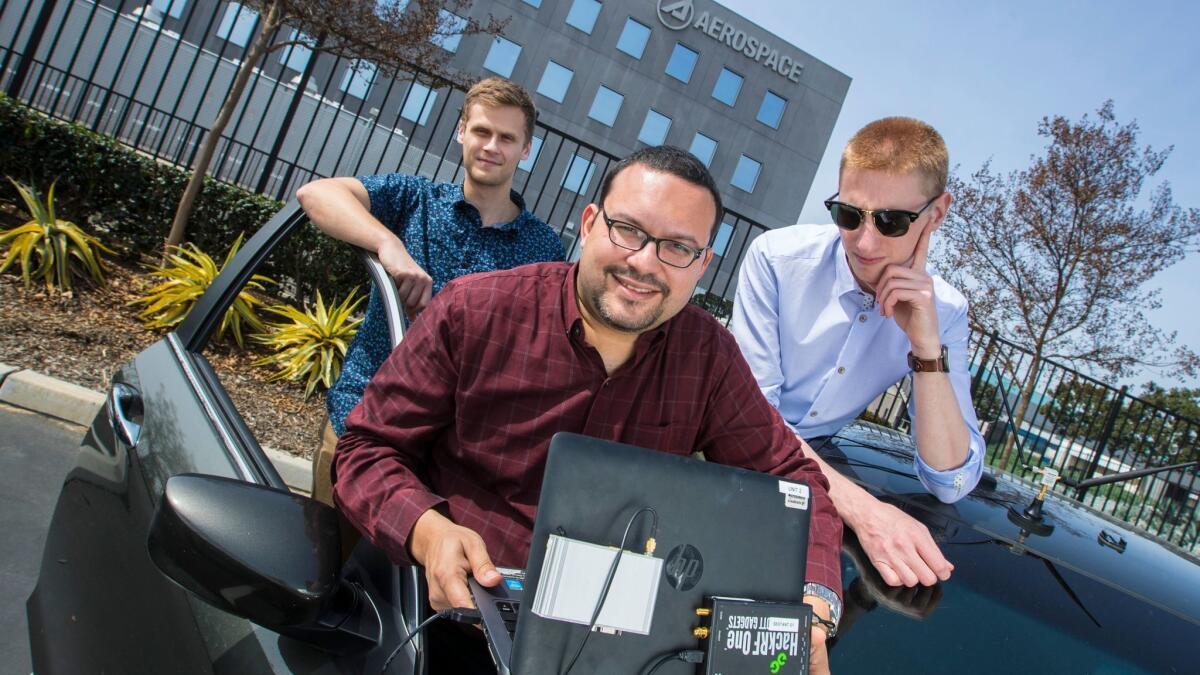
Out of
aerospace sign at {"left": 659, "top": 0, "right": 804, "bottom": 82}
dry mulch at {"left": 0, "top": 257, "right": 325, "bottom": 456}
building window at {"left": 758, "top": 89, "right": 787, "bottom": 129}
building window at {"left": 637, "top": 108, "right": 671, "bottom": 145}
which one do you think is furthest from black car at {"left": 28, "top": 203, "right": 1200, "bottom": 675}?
building window at {"left": 758, "top": 89, "right": 787, "bottom": 129}

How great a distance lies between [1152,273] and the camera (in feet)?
36.4

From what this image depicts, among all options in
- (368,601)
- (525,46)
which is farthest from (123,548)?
(525,46)

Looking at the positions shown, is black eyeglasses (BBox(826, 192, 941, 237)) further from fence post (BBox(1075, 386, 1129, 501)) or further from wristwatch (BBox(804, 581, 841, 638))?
fence post (BBox(1075, 386, 1129, 501))

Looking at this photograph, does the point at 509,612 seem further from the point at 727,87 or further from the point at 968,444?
the point at 727,87

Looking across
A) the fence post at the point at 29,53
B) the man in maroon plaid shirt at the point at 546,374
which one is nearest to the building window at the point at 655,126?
the fence post at the point at 29,53

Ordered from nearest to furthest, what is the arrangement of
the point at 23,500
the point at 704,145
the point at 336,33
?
the point at 23,500, the point at 336,33, the point at 704,145

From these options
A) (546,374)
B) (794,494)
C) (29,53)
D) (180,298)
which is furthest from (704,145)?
(794,494)

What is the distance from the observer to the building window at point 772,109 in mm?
30031

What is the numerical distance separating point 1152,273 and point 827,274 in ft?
36.9

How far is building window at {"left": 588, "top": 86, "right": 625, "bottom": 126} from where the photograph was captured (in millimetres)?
28641

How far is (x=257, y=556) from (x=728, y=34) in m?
31.0

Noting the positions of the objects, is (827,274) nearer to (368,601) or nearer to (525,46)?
(368,601)

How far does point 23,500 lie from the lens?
3275 mm

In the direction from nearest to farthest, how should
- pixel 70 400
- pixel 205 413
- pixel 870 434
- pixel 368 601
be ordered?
pixel 368 601
pixel 205 413
pixel 870 434
pixel 70 400
